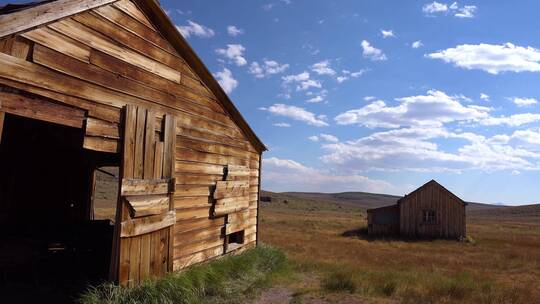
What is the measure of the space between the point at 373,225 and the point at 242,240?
26.2 meters

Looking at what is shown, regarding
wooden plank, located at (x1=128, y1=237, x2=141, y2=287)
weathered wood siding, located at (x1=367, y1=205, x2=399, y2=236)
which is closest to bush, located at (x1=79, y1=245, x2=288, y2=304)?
wooden plank, located at (x1=128, y1=237, x2=141, y2=287)

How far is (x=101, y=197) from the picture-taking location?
52.8 metres

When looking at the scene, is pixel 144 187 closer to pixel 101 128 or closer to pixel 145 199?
pixel 145 199

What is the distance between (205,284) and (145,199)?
2247mm

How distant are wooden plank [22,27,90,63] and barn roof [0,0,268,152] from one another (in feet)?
0.37

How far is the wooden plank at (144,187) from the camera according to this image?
662 cm

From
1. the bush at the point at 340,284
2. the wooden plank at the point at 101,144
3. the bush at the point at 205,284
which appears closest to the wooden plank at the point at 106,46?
the wooden plank at the point at 101,144

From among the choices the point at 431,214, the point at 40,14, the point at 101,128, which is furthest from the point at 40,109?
the point at 431,214

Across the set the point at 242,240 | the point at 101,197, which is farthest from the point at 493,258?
the point at 101,197

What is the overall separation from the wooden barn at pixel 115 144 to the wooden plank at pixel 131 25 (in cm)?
2

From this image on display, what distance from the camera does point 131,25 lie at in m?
7.07

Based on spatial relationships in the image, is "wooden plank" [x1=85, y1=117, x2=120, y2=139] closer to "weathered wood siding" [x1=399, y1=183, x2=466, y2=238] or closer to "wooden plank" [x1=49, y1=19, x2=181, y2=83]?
"wooden plank" [x1=49, y1=19, x2=181, y2=83]

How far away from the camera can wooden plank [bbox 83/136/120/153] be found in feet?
19.9

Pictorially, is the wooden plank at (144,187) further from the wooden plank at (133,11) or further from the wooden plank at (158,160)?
the wooden plank at (133,11)
